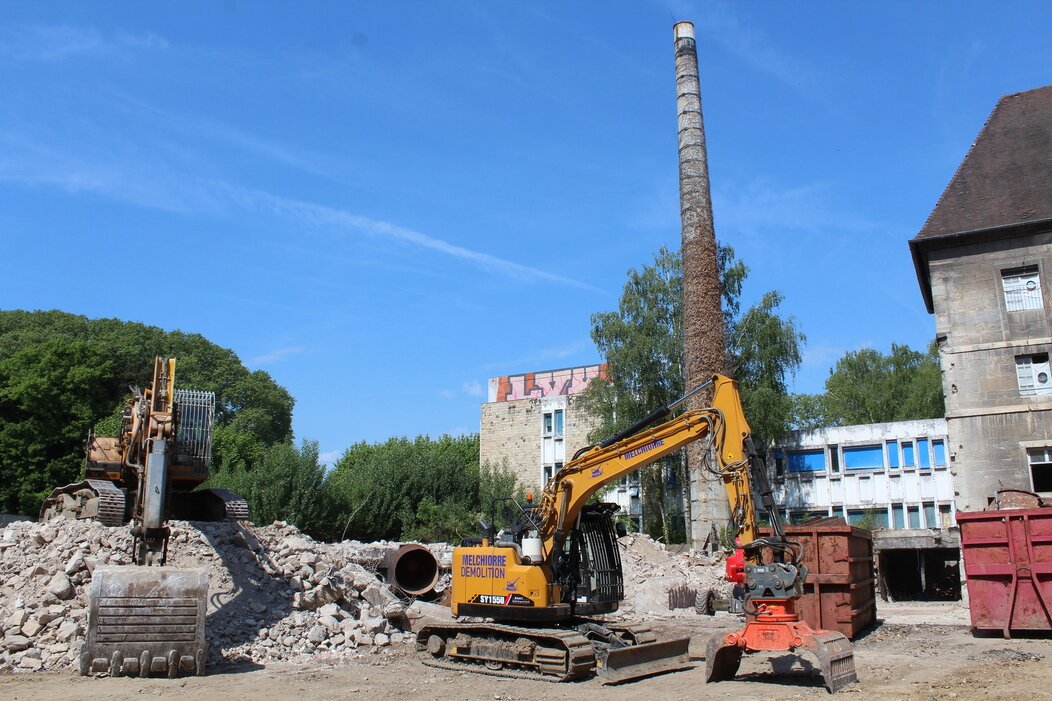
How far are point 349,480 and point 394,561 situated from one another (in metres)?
21.0

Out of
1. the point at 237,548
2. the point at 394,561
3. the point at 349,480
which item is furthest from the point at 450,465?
the point at 237,548

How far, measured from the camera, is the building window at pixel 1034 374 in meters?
22.3

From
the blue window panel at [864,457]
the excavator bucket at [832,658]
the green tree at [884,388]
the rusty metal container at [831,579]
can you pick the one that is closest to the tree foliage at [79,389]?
the blue window panel at [864,457]

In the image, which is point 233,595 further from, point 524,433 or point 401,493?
point 524,433

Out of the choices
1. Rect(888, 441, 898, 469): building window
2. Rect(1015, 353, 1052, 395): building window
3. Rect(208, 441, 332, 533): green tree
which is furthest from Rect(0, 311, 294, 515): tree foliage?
Rect(1015, 353, 1052, 395): building window

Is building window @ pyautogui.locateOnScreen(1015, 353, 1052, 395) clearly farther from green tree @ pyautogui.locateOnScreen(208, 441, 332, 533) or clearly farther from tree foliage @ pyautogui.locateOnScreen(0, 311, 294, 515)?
tree foliage @ pyautogui.locateOnScreen(0, 311, 294, 515)

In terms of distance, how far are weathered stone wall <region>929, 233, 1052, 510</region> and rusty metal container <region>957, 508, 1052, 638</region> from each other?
8.97m

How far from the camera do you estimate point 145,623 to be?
10.9 metres

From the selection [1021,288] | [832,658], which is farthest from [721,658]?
[1021,288]

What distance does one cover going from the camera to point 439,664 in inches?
485

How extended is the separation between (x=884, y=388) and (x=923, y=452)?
1862cm

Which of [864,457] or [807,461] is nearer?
[864,457]

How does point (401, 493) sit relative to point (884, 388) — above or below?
below

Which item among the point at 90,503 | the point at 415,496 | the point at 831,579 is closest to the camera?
the point at 831,579
